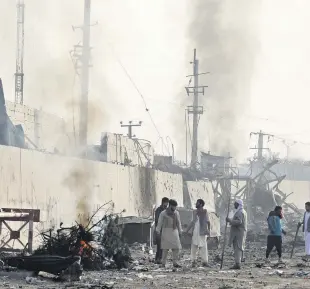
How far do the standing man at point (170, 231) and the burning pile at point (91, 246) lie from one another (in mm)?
1127

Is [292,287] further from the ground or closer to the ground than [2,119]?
closer to the ground

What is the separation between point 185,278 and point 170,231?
2.98m

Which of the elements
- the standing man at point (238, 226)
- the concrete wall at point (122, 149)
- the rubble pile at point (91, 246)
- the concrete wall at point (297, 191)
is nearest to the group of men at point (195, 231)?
the standing man at point (238, 226)

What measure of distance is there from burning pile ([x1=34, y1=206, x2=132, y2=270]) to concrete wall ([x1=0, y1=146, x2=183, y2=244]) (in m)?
4.08

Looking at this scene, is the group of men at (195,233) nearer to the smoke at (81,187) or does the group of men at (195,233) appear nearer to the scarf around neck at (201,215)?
the scarf around neck at (201,215)

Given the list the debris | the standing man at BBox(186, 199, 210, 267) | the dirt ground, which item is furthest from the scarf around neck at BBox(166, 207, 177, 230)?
the debris

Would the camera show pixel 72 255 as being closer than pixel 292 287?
No

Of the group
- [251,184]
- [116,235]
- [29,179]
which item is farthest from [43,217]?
[251,184]

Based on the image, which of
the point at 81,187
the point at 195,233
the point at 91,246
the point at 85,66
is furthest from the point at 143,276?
the point at 85,66

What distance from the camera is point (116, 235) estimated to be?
14.9 m

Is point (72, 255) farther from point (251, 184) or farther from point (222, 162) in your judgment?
point (222, 162)

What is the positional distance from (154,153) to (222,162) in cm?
875

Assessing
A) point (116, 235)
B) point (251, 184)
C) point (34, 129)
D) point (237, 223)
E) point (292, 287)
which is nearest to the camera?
point (292, 287)

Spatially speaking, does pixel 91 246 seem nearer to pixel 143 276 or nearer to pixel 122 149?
pixel 143 276
